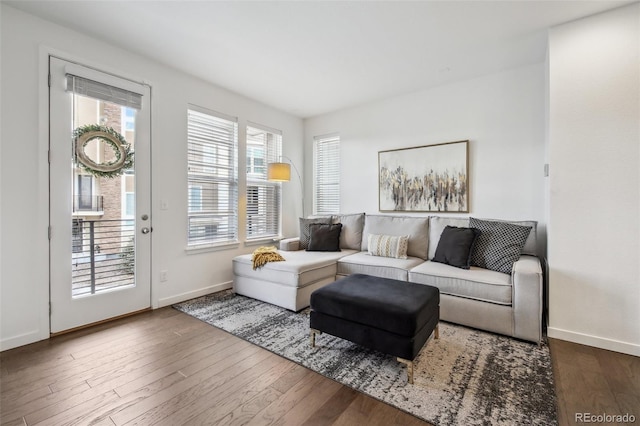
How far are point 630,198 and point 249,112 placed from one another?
13.5ft

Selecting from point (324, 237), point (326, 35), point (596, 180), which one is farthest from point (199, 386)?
point (596, 180)

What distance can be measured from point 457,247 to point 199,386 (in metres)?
2.53

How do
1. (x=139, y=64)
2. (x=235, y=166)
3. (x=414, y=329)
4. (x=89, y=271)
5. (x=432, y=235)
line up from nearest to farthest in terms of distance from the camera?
(x=414, y=329)
(x=89, y=271)
(x=139, y=64)
(x=432, y=235)
(x=235, y=166)

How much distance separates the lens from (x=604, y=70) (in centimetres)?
227

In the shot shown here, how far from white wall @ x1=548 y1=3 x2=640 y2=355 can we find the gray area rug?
559 millimetres

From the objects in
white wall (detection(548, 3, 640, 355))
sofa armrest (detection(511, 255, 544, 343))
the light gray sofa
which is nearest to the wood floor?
sofa armrest (detection(511, 255, 544, 343))

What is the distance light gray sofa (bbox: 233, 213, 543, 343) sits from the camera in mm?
2381

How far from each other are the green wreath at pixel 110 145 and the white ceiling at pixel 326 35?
87 cm

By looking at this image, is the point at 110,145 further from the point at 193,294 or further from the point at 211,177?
the point at 193,294

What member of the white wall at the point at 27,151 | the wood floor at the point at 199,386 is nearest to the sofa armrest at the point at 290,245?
the wood floor at the point at 199,386

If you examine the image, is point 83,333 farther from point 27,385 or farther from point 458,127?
point 458,127

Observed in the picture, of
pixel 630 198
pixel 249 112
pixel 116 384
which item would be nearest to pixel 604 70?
pixel 630 198

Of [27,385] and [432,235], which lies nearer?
[27,385]

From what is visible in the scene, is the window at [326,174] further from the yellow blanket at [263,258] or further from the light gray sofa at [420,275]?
the yellow blanket at [263,258]
